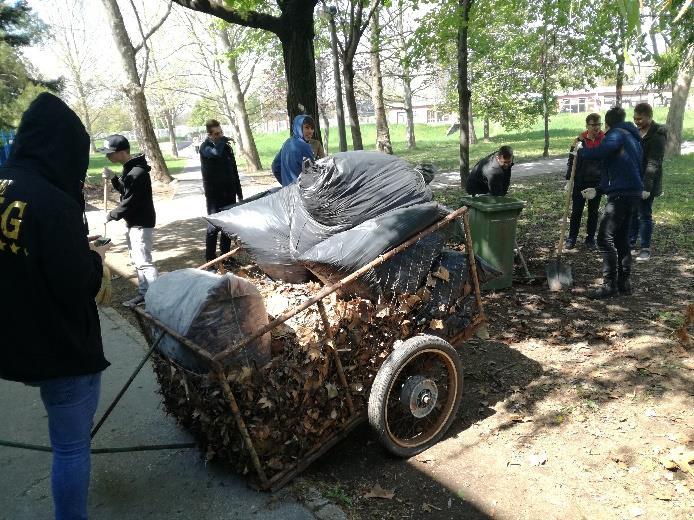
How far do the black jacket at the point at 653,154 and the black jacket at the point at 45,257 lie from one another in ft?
22.1

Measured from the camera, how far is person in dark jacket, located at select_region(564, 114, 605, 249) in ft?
21.6

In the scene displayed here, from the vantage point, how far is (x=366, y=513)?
8.99ft

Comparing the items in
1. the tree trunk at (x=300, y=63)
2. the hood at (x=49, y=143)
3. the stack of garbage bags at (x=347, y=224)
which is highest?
the tree trunk at (x=300, y=63)

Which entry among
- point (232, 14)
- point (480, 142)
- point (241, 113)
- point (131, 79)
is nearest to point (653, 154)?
point (232, 14)

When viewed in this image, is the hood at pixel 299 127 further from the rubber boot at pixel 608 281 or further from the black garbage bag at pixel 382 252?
→ the rubber boot at pixel 608 281

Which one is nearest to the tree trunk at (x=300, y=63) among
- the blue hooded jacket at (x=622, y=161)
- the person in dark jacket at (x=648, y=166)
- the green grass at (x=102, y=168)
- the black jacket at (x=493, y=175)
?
the black jacket at (x=493, y=175)

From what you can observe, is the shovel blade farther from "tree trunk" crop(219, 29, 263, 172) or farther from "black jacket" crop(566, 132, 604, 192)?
"tree trunk" crop(219, 29, 263, 172)

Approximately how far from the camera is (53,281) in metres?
2.05

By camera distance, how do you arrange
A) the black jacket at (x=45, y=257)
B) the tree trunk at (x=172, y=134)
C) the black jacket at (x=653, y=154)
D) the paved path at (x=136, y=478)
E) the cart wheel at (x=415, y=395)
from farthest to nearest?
the tree trunk at (x=172, y=134)
the black jacket at (x=653, y=154)
the cart wheel at (x=415, y=395)
the paved path at (x=136, y=478)
the black jacket at (x=45, y=257)

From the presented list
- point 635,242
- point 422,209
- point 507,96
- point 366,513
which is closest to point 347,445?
point 366,513

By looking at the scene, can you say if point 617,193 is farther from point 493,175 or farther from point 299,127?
point 299,127

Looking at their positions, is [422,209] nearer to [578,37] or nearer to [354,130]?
[354,130]

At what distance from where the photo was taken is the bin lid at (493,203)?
5523 mm

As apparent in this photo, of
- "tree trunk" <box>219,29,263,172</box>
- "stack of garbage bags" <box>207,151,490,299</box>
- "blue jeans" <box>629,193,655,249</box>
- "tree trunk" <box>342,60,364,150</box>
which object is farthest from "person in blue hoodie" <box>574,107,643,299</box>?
"tree trunk" <box>219,29,263,172</box>
